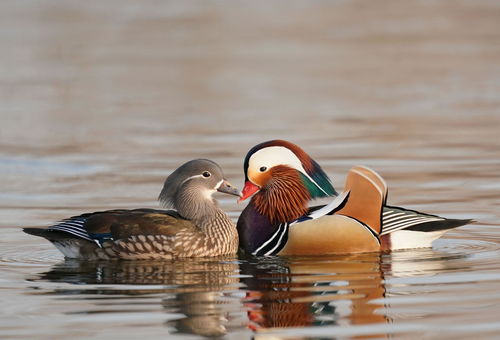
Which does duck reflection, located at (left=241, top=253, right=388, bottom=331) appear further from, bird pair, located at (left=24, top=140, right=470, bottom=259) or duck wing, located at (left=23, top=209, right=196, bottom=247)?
duck wing, located at (left=23, top=209, right=196, bottom=247)

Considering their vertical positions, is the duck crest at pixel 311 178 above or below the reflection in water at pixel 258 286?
above

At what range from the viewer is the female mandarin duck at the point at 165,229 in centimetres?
972

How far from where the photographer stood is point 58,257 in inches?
395

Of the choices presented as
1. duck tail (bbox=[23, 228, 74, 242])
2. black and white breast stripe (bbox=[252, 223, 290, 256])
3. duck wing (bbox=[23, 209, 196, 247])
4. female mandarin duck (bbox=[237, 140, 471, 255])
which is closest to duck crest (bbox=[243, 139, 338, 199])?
female mandarin duck (bbox=[237, 140, 471, 255])

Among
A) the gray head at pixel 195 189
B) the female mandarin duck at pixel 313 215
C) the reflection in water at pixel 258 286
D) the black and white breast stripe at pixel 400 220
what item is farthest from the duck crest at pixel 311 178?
the reflection in water at pixel 258 286

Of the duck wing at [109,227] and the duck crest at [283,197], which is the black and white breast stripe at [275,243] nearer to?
the duck crest at [283,197]

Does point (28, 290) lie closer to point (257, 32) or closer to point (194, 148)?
point (194, 148)

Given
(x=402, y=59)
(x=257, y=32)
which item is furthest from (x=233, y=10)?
(x=402, y=59)

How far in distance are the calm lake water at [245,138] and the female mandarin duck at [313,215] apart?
0.18 meters

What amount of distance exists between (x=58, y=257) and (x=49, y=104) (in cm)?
903

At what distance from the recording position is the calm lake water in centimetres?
767

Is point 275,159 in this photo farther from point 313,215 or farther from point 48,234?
point 48,234

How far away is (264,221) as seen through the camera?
10117mm

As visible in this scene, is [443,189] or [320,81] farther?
[320,81]
